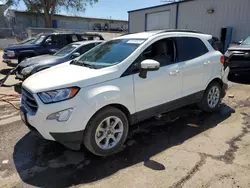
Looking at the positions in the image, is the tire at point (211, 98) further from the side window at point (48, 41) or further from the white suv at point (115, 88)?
the side window at point (48, 41)

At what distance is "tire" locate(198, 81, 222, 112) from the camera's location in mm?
4746

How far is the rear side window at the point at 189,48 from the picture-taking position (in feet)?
13.6

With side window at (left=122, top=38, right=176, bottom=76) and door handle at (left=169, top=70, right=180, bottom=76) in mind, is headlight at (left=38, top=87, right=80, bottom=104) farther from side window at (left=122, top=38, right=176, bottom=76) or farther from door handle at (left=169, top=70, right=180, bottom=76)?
door handle at (left=169, top=70, right=180, bottom=76)

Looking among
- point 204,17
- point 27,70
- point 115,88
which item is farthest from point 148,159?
point 204,17

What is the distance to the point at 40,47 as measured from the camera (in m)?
9.40

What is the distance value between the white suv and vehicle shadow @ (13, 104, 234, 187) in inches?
9.9

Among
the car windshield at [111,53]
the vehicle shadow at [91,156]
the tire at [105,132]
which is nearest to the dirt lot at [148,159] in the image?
the vehicle shadow at [91,156]

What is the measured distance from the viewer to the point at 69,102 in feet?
9.21

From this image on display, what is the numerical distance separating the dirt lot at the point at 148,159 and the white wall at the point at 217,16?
12.1m

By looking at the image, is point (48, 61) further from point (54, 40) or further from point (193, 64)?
point (193, 64)

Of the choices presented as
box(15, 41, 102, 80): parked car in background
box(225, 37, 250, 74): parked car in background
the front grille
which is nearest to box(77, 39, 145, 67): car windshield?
the front grille

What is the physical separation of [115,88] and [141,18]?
20375 millimetres

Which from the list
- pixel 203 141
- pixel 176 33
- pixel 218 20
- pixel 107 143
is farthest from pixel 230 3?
pixel 107 143

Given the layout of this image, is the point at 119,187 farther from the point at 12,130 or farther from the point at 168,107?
the point at 12,130
